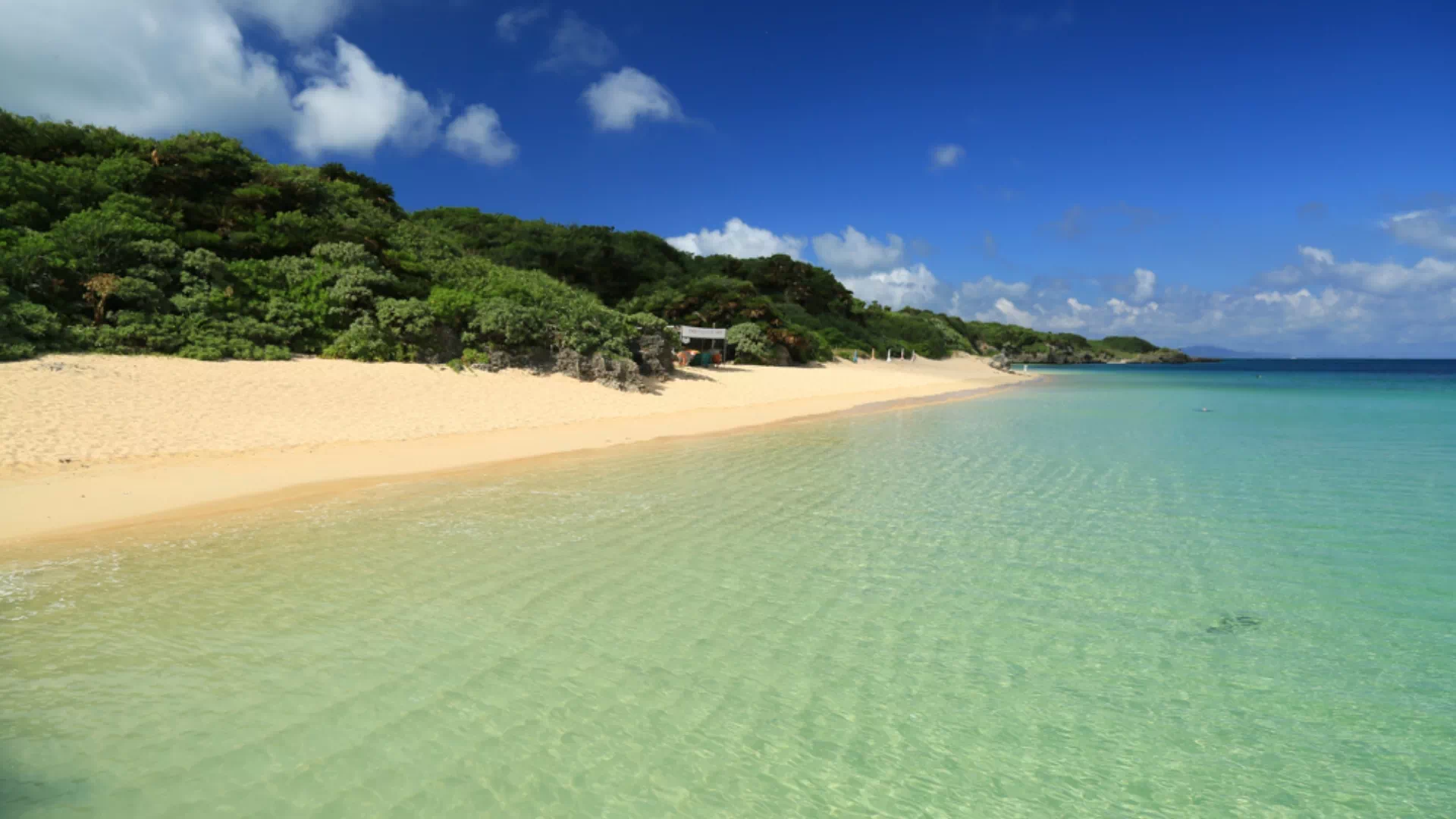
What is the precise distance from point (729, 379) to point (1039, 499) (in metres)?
19.0

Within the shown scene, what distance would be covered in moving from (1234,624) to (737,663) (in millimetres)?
4016

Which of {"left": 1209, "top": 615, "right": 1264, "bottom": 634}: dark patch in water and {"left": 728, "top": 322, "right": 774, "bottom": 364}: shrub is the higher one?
{"left": 728, "top": 322, "right": 774, "bottom": 364}: shrub

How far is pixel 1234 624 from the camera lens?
5488 millimetres

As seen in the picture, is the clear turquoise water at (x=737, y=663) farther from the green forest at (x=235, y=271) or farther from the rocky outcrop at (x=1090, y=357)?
the rocky outcrop at (x=1090, y=357)

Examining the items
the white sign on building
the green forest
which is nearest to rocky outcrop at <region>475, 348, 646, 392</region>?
the green forest

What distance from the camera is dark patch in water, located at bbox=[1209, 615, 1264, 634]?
537 centimetres

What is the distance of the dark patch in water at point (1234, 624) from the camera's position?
17.6ft

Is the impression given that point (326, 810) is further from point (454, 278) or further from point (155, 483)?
point (454, 278)

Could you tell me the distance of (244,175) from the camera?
80.2 ft

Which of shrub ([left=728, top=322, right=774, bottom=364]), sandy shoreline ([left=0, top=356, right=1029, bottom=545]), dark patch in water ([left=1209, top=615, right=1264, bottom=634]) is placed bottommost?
dark patch in water ([left=1209, top=615, right=1264, bottom=634])

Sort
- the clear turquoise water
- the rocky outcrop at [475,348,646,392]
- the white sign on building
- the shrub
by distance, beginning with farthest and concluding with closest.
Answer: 1. the shrub
2. the white sign on building
3. the rocky outcrop at [475,348,646,392]
4. the clear turquoise water

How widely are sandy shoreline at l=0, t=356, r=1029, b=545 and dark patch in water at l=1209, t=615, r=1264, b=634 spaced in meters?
10.4

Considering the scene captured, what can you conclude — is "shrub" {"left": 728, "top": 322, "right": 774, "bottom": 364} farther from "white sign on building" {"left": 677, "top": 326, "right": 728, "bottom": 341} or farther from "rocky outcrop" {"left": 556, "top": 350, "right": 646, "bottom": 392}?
"rocky outcrop" {"left": 556, "top": 350, "right": 646, "bottom": 392}

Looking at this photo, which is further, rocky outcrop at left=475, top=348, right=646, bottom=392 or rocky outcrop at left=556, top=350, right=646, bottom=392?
rocky outcrop at left=556, top=350, right=646, bottom=392
